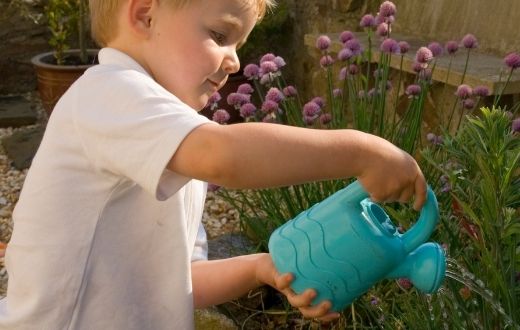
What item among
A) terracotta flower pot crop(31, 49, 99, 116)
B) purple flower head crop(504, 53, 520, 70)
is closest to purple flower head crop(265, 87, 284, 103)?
purple flower head crop(504, 53, 520, 70)

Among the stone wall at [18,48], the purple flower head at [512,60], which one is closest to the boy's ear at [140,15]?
the purple flower head at [512,60]

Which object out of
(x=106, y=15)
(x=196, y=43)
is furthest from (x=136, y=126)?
(x=106, y=15)

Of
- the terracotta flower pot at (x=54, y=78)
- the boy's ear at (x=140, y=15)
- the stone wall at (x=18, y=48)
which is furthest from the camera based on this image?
the stone wall at (x=18, y=48)

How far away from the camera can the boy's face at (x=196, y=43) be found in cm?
128

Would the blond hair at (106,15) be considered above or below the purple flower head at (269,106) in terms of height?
above

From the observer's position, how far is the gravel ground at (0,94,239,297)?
11.9 feet

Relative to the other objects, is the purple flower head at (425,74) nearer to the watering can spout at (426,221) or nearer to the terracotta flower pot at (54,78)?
the watering can spout at (426,221)

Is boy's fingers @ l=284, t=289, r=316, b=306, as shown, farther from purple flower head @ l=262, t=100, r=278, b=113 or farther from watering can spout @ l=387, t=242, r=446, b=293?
purple flower head @ l=262, t=100, r=278, b=113

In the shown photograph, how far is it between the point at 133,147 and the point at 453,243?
873mm

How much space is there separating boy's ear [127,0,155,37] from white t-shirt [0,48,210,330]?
0.17ft

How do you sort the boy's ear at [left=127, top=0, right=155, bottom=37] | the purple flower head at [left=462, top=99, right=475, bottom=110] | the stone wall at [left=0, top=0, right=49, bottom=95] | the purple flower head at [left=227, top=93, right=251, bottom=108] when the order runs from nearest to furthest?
the boy's ear at [left=127, top=0, right=155, bottom=37] < the purple flower head at [left=462, top=99, right=475, bottom=110] < the purple flower head at [left=227, top=93, right=251, bottom=108] < the stone wall at [left=0, top=0, right=49, bottom=95]

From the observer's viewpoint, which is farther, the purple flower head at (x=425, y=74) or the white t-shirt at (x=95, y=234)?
the purple flower head at (x=425, y=74)

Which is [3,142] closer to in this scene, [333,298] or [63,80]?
[63,80]

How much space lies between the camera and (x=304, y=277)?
123 centimetres
